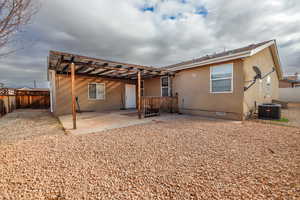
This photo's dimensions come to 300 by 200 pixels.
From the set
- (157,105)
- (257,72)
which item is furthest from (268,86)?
(157,105)

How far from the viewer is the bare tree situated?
1.91 meters

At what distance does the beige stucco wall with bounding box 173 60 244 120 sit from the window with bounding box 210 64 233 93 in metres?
0.17

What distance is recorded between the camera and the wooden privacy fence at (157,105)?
6980 millimetres

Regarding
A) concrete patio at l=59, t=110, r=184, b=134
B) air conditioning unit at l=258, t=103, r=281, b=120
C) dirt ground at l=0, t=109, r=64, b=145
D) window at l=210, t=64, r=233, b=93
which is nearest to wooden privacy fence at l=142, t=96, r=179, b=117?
concrete patio at l=59, t=110, r=184, b=134

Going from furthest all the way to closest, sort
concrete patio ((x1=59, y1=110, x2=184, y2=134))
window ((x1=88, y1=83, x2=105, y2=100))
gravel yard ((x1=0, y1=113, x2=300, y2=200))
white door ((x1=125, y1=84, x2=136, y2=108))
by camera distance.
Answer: white door ((x1=125, y1=84, x2=136, y2=108))
window ((x1=88, y1=83, x2=105, y2=100))
concrete patio ((x1=59, y1=110, x2=184, y2=134))
gravel yard ((x1=0, y1=113, x2=300, y2=200))

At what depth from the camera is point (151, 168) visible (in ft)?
6.91

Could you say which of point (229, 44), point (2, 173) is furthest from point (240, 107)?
point (229, 44)

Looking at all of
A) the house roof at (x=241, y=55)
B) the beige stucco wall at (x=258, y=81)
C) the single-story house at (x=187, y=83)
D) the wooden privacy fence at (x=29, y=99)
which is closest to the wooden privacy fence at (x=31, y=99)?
the wooden privacy fence at (x=29, y=99)

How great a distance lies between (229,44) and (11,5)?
49.2ft

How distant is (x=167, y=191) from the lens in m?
1.56

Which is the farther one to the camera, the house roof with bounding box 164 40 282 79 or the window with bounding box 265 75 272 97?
the window with bounding box 265 75 272 97

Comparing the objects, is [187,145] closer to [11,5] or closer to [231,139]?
[231,139]

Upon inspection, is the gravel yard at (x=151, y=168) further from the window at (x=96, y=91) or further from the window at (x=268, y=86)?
the window at (x=268, y=86)

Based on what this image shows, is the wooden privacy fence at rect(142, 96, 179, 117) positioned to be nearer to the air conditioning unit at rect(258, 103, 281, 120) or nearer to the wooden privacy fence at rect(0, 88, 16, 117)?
the air conditioning unit at rect(258, 103, 281, 120)
